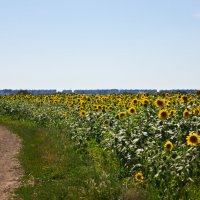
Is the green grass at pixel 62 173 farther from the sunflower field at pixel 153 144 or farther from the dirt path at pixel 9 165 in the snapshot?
the sunflower field at pixel 153 144

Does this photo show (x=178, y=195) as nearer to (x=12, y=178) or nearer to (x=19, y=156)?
(x=12, y=178)

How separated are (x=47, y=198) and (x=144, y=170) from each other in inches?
75.1

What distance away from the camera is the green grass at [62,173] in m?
7.75

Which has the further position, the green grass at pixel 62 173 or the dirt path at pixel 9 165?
the dirt path at pixel 9 165

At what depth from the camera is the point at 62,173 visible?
10.2 meters

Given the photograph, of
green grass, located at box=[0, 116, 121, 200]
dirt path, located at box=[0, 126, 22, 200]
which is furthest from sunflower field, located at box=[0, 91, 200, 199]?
dirt path, located at box=[0, 126, 22, 200]

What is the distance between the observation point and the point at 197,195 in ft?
23.5

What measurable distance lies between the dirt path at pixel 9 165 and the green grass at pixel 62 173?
199 mm

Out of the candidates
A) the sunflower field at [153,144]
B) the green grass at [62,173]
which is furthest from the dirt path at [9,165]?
the sunflower field at [153,144]

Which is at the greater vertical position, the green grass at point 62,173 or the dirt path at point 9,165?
the green grass at point 62,173

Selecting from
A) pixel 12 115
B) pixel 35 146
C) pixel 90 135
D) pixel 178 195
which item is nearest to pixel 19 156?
pixel 35 146

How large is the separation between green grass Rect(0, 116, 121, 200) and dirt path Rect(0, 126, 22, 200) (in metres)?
0.20

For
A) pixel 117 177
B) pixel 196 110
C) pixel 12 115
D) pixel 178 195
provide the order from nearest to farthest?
1. pixel 178 195
2. pixel 117 177
3. pixel 196 110
4. pixel 12 115

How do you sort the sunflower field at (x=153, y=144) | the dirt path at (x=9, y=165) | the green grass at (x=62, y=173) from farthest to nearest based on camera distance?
1. the dirt path at (x=9, y=165)
2. the green grass at (x=62, y=173)
3. the sunflower field at (x=153, y=144)
